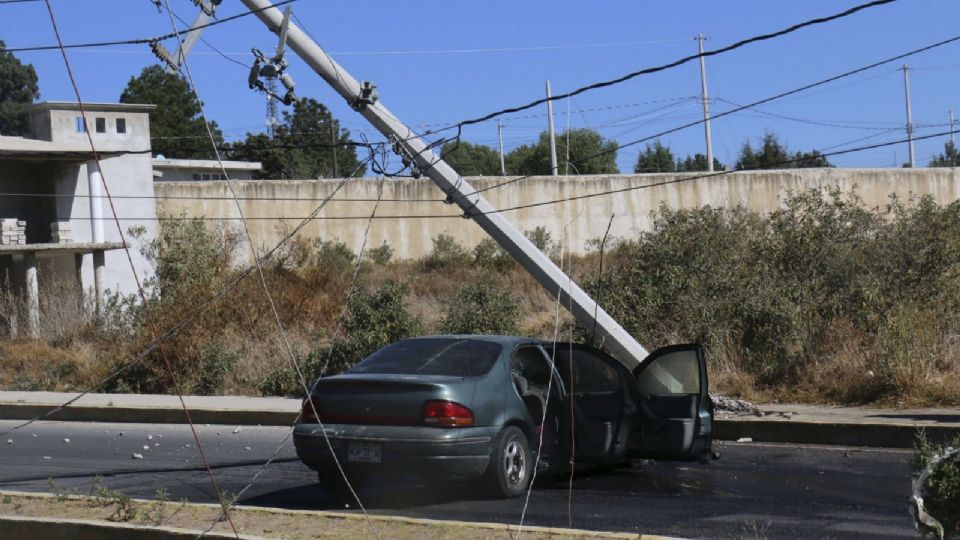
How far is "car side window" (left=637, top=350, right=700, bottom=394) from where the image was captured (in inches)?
400

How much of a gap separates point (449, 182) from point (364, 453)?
6412 mm

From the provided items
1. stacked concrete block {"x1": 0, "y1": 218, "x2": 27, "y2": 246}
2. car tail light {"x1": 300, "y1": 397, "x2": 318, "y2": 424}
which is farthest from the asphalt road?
stacked concrete block {"x1": 0, "y1": 218, "x2": 27, "y2": 246}

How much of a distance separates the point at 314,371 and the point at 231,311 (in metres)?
4.68

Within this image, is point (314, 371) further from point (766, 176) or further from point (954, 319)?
point (766, 176)

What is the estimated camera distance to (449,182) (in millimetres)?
14695

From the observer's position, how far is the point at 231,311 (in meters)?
22.2

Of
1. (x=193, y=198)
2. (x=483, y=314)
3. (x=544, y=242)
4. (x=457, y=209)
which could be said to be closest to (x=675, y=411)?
(x=483, y=314)

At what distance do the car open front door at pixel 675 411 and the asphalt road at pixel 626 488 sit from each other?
1.02ft

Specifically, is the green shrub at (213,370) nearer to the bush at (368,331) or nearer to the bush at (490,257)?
the bush at (368,331)

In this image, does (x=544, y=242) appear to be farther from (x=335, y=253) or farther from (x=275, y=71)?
(x=275, y=71)

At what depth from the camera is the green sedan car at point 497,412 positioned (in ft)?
29.0

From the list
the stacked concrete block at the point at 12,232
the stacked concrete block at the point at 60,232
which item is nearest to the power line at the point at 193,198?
the stacked concrete block at the point at 60,232

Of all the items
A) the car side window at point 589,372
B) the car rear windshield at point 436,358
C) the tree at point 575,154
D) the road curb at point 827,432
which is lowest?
the road curb at point 827,432

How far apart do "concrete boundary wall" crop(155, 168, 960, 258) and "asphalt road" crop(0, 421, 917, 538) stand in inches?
1135
